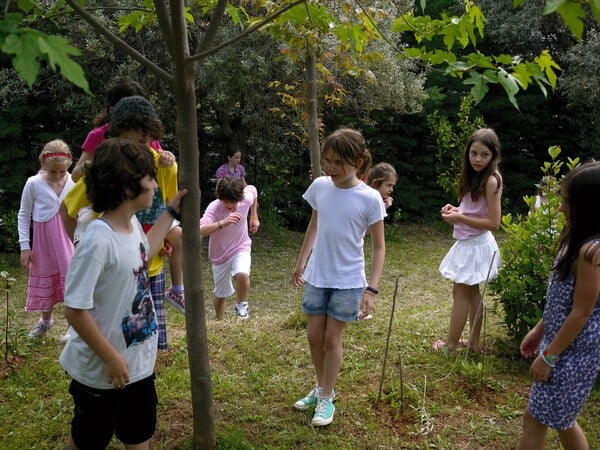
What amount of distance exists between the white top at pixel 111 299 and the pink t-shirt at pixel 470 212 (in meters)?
2.41

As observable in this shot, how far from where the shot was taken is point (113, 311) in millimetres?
2035

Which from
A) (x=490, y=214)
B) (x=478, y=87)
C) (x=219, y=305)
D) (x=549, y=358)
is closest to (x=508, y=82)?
(x=478, y=87)

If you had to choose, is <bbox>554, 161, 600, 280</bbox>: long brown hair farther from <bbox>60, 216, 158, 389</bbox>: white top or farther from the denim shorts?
<bbox>60, 216, 158, 389</bbox>: white top

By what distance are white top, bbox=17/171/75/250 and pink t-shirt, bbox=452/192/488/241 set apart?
306 cm

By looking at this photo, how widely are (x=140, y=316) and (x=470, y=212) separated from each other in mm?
2478

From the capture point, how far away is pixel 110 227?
2.03 meters

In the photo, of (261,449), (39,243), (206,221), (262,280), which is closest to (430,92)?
(262,280)

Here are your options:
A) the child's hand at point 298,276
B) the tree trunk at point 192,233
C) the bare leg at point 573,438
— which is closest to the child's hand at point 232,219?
the child's hand at point 298,276

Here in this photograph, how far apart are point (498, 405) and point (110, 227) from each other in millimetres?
2411

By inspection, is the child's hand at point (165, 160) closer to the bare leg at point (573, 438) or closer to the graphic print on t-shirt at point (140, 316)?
the graphic print on t-shirt at point (140, 316)

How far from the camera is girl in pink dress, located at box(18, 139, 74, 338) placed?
4418 mm

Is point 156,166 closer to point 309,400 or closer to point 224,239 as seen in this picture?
point 309,400

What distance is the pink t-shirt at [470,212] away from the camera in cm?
374

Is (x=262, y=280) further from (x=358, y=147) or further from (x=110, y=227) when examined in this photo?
(x=110, y=227)
